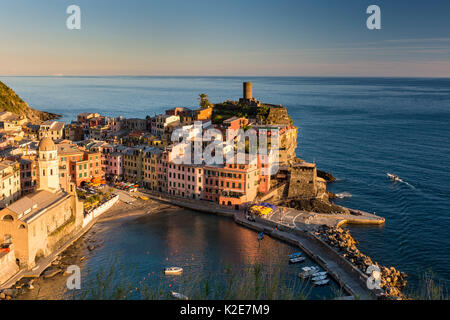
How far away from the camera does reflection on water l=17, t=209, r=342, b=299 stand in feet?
112

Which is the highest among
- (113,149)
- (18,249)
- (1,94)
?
(1,94)

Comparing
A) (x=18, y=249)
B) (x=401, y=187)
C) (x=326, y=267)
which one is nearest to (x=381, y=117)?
(x=401, y=187)

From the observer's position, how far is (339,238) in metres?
42.9

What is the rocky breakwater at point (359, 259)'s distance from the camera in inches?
1313

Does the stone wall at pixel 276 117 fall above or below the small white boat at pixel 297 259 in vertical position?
above

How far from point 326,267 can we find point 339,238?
5.86m

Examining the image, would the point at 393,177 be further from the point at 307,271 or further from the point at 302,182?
the point at 307,271

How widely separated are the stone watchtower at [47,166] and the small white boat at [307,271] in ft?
89.1

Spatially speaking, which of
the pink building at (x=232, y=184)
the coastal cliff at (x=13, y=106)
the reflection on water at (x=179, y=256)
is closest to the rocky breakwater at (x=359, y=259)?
the reflection on water at (x=179, y=256)

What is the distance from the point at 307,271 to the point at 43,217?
24.7m

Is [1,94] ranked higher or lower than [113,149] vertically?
higher

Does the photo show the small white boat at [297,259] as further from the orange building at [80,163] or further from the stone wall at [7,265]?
the orange building at [80,163]
